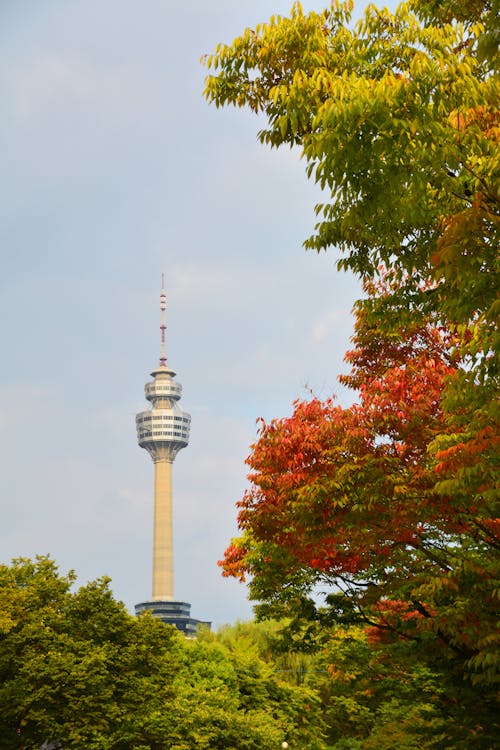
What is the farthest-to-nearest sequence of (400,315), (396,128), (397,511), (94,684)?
(94,684) < (397,511) < (400,315) < (396,128)

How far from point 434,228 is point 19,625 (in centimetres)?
2945

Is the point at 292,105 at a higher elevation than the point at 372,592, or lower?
higher

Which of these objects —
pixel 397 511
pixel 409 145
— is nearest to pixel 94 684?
pixel 397 511

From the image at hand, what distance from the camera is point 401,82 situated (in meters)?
10.0

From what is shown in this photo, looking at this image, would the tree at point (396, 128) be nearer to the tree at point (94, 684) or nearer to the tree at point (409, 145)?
the tree at point (409, 145)

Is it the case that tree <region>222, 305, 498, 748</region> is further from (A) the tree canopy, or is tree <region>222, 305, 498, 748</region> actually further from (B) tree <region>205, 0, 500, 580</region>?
(B) tree <region>205, 0, 500, 580</region>

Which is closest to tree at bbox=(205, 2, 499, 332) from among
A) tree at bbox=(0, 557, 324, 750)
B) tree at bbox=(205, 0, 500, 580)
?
tree at bbox=(205, 0, 500, 580)

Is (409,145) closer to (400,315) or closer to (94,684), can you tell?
(400,315)

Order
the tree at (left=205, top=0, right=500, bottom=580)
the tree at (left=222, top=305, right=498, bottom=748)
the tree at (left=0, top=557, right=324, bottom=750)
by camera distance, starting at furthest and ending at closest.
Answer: the tree at (left=0, top=557, right=324, bottom=750), the tree at (left=222, top=305, right=498, bottom=748), the tree at (left=205, top=0, right=500, bottom=580)

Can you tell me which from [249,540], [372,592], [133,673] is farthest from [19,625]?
[372,592]

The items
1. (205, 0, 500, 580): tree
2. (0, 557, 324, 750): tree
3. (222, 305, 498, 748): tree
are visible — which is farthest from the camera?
(0, 557, 324, 750): tree

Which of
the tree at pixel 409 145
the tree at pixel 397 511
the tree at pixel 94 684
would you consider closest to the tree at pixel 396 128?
the tree at pixel 409 145

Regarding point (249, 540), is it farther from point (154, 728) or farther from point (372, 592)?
point (154, 728)

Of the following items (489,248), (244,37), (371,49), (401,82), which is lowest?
(489,248)
